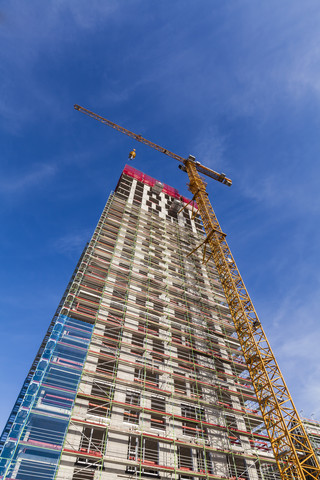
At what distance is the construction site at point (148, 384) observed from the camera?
54.7 ft

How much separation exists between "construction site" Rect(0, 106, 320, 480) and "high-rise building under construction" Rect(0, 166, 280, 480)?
8cm

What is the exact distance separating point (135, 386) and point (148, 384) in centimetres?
121

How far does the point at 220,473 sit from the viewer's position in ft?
64.8

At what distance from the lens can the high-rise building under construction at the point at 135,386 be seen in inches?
646

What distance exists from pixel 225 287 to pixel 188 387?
13.2 m

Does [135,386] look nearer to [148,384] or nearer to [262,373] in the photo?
[148,384]

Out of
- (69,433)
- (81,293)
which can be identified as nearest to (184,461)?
(69,433)

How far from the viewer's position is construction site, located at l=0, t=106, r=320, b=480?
1669 centimetres

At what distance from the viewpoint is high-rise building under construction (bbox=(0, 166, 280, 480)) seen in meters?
16.4

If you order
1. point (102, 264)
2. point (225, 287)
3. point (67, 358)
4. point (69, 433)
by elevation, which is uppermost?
point (225, 287)

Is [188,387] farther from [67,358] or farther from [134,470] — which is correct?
[67,358]

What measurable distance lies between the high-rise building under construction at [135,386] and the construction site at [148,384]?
0.08 m

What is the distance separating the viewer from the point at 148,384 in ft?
70.9

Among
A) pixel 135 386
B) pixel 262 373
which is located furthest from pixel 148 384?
pixel 262 373
